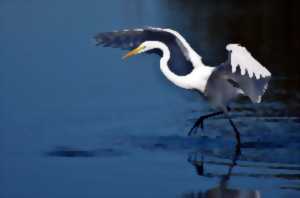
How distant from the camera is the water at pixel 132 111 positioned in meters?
10.4

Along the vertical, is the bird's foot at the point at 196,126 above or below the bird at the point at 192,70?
below

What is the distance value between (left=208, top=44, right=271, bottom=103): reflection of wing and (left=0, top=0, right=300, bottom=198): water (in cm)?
43

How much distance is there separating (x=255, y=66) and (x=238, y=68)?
1.08ft

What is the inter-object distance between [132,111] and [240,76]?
6.07 ft

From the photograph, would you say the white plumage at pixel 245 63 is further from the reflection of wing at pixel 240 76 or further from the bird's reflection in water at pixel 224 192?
the bird's reflection in water at pixel 224 192

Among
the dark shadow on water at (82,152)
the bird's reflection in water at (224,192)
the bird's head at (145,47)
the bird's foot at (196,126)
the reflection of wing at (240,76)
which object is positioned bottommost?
the bird's reflection in water at (224,192)

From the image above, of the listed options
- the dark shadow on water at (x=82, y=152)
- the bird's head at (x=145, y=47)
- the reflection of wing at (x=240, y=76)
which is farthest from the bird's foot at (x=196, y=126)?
the dark shadow on water at (x=82, y=152)

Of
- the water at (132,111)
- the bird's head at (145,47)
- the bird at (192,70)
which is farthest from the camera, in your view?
the bird's head at (145,47)

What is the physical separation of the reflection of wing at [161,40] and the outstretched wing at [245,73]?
520mm

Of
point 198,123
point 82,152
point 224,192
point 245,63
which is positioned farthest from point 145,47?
point 224,192

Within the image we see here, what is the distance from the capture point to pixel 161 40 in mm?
12672

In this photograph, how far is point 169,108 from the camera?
1365 cm

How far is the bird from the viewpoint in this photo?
39.2 feet

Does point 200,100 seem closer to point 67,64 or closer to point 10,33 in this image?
point 67,64
